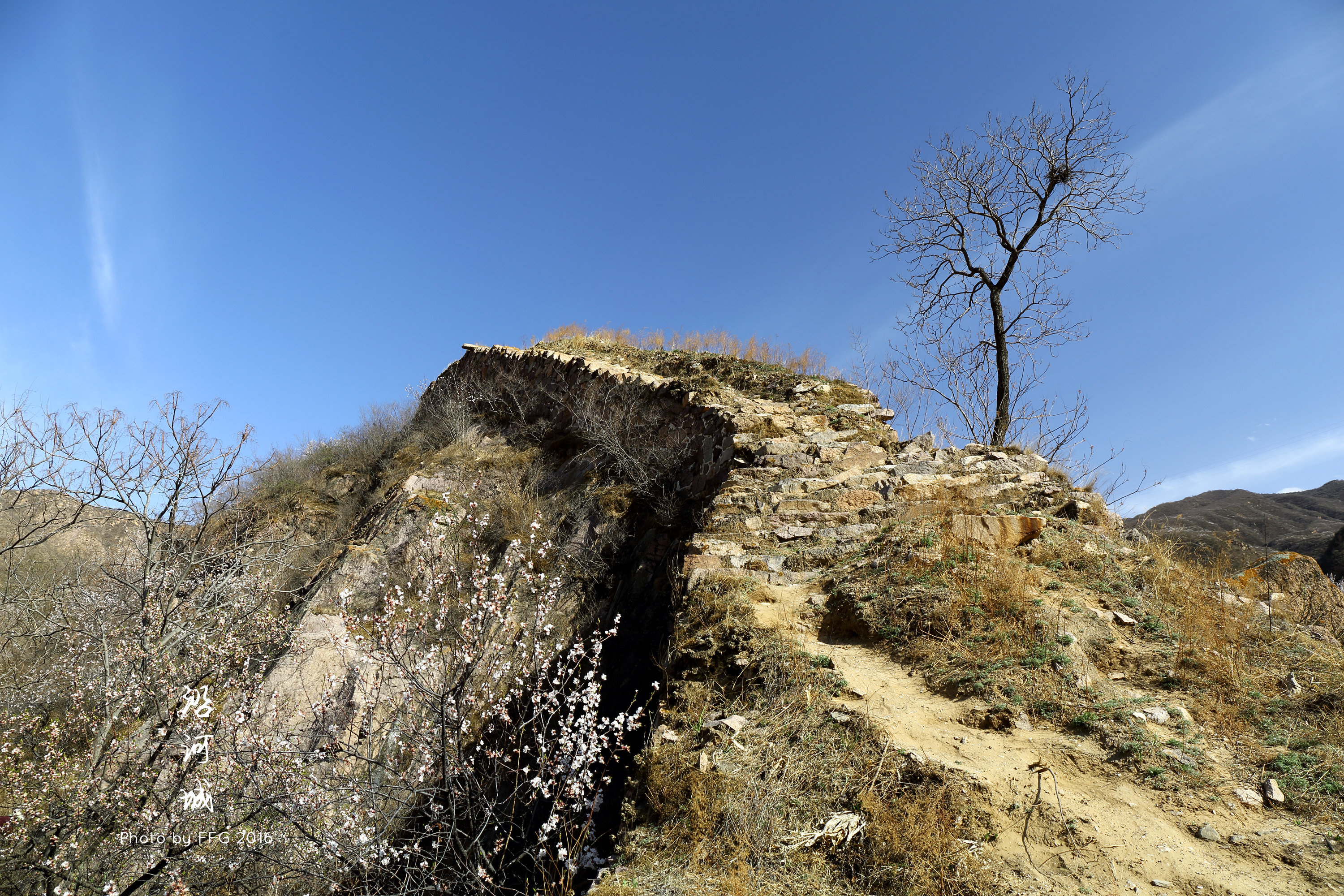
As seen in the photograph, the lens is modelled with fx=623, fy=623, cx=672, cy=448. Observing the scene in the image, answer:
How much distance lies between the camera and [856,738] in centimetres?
415

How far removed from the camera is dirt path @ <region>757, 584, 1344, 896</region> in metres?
3.01

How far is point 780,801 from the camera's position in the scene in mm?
3826

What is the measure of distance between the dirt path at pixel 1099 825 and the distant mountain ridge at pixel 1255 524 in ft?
11.8

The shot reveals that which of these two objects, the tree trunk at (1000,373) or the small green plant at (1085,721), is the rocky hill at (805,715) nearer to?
the small green plant at (1085,721)

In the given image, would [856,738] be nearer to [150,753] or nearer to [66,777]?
[150,753]

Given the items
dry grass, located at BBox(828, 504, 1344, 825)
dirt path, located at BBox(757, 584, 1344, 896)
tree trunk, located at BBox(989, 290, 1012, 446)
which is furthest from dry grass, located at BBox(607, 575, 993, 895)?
tree trunk, located at BBox(989, 290, 1012, 446)

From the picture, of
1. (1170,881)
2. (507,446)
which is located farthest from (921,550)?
(507,446)

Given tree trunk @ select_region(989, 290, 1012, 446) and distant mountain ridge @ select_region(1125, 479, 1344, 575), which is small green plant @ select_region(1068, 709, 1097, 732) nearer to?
distant mountain ridge @ select_region(1125, 479, 1344, 575)

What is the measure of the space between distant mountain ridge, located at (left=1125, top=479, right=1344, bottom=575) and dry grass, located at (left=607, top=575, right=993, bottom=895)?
452cm

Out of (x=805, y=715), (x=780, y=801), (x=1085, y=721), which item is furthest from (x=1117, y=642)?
(x=780, y=801)

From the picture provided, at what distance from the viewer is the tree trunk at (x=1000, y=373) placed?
11094 mm

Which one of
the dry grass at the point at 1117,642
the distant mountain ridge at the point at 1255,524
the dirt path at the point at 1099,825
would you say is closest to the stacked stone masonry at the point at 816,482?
the dry grass at the point at 1117,642

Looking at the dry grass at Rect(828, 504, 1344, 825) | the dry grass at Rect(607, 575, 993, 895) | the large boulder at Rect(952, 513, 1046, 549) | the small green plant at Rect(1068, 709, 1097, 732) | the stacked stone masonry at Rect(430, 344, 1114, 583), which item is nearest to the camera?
the dry grass at Rect(607, 575, 993, 895)

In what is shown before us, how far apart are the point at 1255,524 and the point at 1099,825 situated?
18.8m
